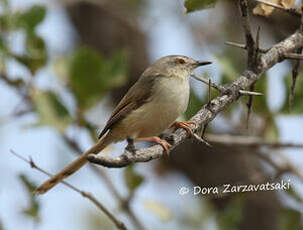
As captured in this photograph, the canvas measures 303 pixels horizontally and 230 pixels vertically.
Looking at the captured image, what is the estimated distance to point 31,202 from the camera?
4.17 meters

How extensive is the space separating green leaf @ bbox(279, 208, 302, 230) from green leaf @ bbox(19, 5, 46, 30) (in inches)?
113

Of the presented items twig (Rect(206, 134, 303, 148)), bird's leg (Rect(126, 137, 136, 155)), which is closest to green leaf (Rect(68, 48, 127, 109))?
twig (Rect(206, 134, 303, 148))

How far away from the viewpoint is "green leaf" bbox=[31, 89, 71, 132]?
439cm

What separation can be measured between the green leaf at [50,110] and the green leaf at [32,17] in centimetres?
63

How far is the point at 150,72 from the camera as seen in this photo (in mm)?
4480

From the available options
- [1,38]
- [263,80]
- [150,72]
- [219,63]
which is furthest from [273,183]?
[1,38]

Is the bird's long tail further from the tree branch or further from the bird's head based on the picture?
the tree branch

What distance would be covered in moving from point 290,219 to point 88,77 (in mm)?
2277

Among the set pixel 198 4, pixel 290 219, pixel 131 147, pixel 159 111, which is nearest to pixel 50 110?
pixel 159 111

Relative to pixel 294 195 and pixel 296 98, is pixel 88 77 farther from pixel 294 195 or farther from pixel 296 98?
pixel 294 195

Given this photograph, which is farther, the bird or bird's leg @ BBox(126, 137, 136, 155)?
the bird

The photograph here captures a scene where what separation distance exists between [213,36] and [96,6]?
199 centimetres

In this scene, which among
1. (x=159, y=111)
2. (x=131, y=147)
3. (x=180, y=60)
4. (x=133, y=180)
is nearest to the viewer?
(x=131, y=147)

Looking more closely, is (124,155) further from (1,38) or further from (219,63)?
(1,38)
